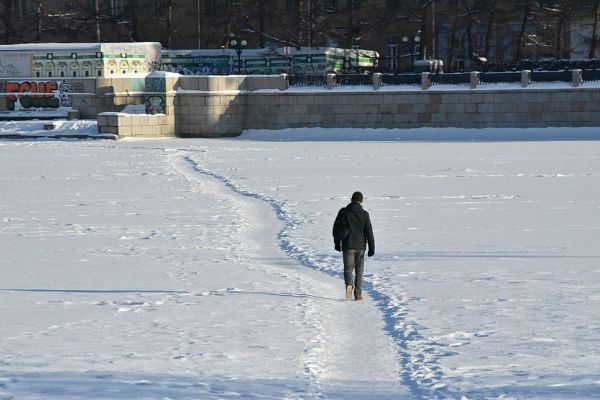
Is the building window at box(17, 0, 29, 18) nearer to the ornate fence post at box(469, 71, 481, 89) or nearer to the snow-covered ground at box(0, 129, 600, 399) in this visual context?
the ornate fence post at box(469, 71, 481, 89)

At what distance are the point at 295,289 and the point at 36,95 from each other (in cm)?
3588

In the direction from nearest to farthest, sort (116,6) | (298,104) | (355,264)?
(355,264)
(298,104)
(116,6)

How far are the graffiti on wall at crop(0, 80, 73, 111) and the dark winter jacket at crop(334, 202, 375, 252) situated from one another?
3599 cm

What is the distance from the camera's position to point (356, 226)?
1178 centimetres

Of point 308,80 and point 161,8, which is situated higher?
point 161,8

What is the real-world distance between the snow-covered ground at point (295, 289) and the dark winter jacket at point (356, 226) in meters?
0.68

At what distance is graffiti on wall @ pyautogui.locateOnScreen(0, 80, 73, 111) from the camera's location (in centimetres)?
4631

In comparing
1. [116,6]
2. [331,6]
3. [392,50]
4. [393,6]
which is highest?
[116,6]

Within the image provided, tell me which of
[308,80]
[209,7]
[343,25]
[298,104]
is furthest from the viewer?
[209,7]

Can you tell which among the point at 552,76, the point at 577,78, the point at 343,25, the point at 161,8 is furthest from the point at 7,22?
the point at 577,78

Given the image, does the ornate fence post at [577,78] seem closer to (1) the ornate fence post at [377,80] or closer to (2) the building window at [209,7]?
(1) the ornate fence post at [377,80]

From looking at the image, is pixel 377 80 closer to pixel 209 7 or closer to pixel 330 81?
pixel 330 81

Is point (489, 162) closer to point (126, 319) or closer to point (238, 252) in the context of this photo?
point (238, 252)

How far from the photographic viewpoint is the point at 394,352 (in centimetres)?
979
